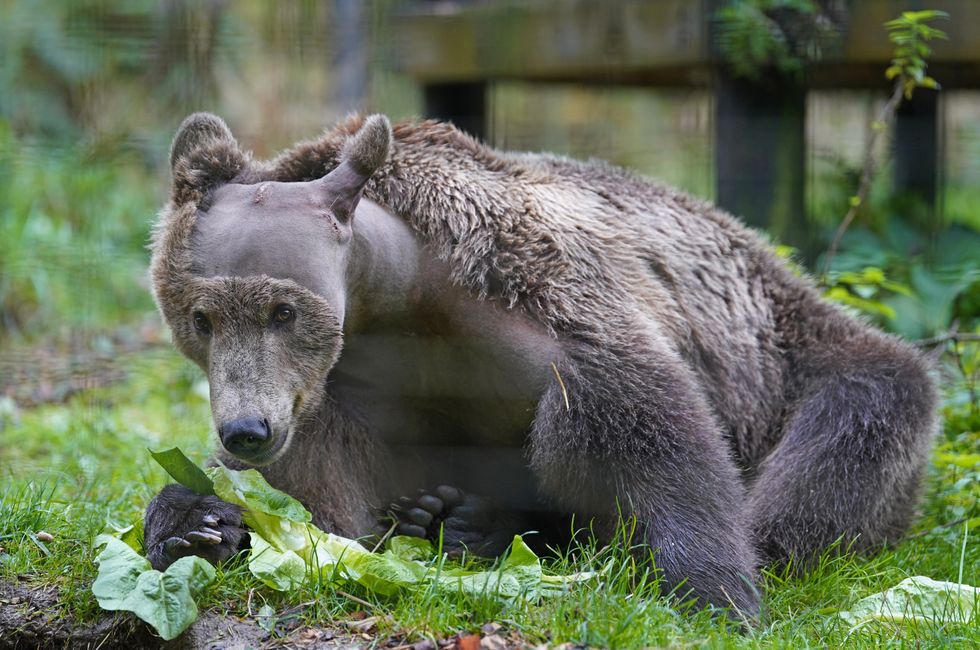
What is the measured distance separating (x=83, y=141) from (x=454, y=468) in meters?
5.62

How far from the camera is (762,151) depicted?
674cm

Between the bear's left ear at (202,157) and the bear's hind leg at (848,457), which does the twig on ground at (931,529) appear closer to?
the bear's hind leg at (848,457)

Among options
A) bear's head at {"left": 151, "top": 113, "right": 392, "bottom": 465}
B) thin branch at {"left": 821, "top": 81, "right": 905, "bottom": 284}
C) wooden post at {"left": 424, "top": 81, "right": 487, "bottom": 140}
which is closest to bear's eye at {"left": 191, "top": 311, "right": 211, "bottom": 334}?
bear's head at {"left": 151, "top": 113, "right": 392, "bottom": 465}

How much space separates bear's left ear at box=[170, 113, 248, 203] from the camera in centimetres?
382

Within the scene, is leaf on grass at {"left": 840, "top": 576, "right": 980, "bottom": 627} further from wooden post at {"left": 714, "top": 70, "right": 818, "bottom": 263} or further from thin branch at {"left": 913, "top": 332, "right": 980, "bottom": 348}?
wooden post at {"left": 714, "top": 70, "right": 818, "bottom": 263}

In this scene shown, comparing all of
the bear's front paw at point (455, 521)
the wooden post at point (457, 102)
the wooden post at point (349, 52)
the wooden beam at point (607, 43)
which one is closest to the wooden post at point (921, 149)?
the wooden beam at point (607, 43)

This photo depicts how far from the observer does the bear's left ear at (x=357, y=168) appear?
12.2 ft

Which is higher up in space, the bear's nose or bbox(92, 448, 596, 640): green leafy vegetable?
the bear's nose

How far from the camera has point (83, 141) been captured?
877 cm

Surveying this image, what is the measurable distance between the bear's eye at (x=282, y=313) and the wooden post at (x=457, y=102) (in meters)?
4.56

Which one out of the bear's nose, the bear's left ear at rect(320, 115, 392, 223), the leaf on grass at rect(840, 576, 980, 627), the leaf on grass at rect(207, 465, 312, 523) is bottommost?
the leaf on grass at rect(840, 576, 980, 627)

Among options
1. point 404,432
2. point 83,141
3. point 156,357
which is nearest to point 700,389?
point 404,432

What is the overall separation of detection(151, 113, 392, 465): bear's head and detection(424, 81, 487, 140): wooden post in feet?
13.5

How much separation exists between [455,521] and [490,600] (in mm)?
761
